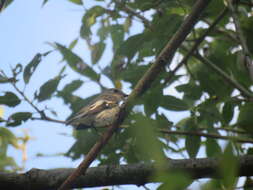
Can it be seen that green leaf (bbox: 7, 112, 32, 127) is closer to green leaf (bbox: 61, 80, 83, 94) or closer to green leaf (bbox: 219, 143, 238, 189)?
green leaf (bbox: 61, 80, 83, 94)

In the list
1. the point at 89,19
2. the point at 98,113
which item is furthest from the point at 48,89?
the point at 98,113

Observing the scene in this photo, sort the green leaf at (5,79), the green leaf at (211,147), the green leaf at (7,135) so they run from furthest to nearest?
1. the green leaf at (7,135)
2. the green leaf at (5,79)
3. the green leaf at (211,147)

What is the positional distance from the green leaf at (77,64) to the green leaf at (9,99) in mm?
765

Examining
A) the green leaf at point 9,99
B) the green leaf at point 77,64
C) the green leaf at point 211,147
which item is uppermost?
the green leaf at point 77,64

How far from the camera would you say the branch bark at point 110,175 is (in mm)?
2297

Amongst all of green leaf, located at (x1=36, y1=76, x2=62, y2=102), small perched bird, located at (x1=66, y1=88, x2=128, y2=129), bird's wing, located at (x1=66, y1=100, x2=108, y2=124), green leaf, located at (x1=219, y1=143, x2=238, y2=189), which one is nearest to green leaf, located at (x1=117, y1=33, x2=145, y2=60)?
green leaf, located at (x1=36, y1=76, x2=62, y2=102)

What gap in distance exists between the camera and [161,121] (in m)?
2.78

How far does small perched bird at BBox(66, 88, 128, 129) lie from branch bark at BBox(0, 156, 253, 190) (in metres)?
1.55

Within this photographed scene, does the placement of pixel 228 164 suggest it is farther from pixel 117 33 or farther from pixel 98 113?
pixel 98 113

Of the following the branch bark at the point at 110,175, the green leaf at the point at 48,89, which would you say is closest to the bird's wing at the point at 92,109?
the green leaf at the point at 48,89

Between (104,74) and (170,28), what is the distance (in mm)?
1104

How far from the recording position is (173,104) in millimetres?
2941

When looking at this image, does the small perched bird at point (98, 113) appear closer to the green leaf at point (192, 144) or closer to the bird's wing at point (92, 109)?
the bird's wing at point (92, 109)

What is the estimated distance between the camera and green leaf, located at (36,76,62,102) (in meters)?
3.15
